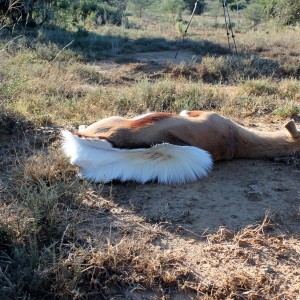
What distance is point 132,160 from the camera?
3.67 m

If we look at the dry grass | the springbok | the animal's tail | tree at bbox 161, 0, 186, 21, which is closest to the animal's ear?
the dry grass

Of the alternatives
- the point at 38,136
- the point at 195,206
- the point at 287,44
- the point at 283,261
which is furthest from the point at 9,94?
the point at 287,44

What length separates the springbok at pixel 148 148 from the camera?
3633 mm

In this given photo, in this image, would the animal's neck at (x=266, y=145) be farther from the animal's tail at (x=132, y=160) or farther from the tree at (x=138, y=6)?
the tree at (x=138, y=6)

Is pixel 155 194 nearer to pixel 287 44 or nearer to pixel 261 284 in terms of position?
pixel 261 284

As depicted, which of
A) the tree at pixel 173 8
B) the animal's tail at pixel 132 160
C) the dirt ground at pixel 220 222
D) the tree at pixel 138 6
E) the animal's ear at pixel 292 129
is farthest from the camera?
the tree at pixel 138 6

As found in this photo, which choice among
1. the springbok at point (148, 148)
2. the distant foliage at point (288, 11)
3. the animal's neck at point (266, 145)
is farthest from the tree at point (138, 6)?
A: the springbok at point (148, 148)

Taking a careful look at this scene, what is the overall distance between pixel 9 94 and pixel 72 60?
17.4ft

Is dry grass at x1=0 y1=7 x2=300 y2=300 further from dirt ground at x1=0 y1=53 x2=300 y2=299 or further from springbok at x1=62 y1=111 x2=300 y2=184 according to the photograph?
springbok at x1=62 y1=111 x2=300 y2=184

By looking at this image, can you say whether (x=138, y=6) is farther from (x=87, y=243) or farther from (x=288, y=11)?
(x=87, y=243)

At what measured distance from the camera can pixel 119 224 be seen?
323 cm

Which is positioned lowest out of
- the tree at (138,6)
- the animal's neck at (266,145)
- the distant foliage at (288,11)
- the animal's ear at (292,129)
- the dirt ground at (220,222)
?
the tree at (138,6)

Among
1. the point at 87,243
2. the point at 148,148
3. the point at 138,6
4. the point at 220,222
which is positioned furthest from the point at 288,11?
the point at 87,243

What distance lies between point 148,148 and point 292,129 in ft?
5.41
